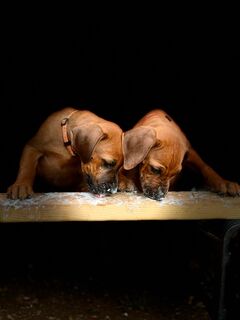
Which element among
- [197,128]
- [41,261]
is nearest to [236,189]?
[41,261]

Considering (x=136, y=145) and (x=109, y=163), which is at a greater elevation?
(x=136, y=145)

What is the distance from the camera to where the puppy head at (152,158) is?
4.32m

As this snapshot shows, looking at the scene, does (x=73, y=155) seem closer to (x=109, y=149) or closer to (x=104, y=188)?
(x=109, y=149)

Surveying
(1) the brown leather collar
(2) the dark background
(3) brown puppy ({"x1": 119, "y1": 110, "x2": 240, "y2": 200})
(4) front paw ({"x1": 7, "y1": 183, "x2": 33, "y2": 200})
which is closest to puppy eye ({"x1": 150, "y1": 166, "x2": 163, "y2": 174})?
(3) brown puppy ({"x1": 119, "y1": 110, "x2": 240, "y2": 200})

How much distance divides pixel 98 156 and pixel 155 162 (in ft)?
1.53

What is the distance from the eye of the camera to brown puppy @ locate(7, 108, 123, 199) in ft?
14.4

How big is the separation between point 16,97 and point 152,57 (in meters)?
1.83

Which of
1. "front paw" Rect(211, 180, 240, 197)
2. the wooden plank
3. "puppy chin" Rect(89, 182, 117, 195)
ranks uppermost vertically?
"front paw" Rect(211, 180, 240, 197)

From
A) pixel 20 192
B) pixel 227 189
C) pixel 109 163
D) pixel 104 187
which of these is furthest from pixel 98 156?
pixel 227 189

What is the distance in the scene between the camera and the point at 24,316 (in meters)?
4.76

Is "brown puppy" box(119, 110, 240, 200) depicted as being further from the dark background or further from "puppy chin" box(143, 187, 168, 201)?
the dark background

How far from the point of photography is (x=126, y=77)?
6.93m

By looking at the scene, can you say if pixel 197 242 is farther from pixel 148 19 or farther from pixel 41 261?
pixel 148 19

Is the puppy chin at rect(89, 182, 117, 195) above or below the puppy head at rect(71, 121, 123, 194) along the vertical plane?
below
